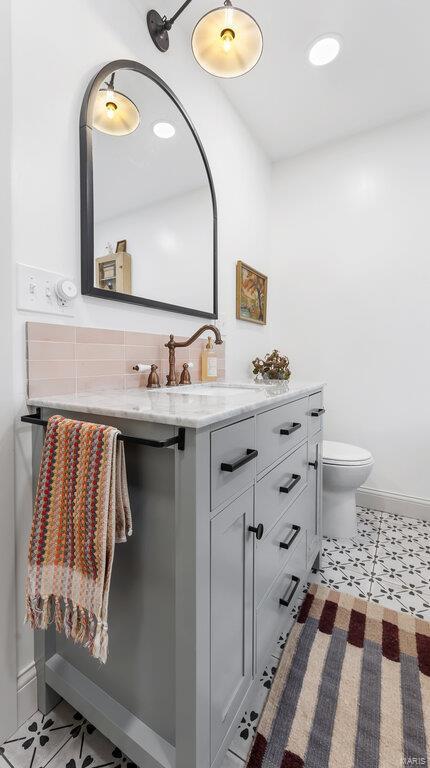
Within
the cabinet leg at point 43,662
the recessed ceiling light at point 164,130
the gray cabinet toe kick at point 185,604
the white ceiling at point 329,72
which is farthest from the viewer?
the white ceiling at point 329,72

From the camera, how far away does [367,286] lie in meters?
2.36

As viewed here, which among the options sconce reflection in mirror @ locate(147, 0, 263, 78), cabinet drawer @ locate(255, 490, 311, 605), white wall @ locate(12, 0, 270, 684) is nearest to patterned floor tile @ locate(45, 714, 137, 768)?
white wall @ locate(12, 0, 270, 684)

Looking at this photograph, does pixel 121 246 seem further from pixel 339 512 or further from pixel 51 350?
pixel 339 512

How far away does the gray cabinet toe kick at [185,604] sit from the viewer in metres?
0.70

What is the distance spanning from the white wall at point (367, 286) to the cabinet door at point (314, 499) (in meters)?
0.94

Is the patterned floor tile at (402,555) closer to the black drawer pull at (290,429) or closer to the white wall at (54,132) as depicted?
the black drawer pull at (290,429)

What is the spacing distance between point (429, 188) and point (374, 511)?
217 centimetres

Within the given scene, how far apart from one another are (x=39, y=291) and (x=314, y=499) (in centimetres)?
142

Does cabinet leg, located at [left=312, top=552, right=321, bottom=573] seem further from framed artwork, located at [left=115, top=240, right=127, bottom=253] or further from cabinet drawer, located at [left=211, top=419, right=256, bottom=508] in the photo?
framed artwork, located at [left=115, top=240, right=127, bottom=253]

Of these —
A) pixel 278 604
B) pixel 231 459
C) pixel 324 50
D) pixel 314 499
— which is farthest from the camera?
pixel 324 50

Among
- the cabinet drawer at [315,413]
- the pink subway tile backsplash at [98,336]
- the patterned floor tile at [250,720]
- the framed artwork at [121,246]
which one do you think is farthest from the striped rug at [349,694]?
the framed artwork at [121,246]

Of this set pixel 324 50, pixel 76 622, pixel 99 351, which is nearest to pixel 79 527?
pixel 76 622

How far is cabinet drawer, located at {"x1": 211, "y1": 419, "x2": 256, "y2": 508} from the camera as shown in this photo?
0.74 m

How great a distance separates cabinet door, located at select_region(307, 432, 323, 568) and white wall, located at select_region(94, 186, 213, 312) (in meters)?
0.90
